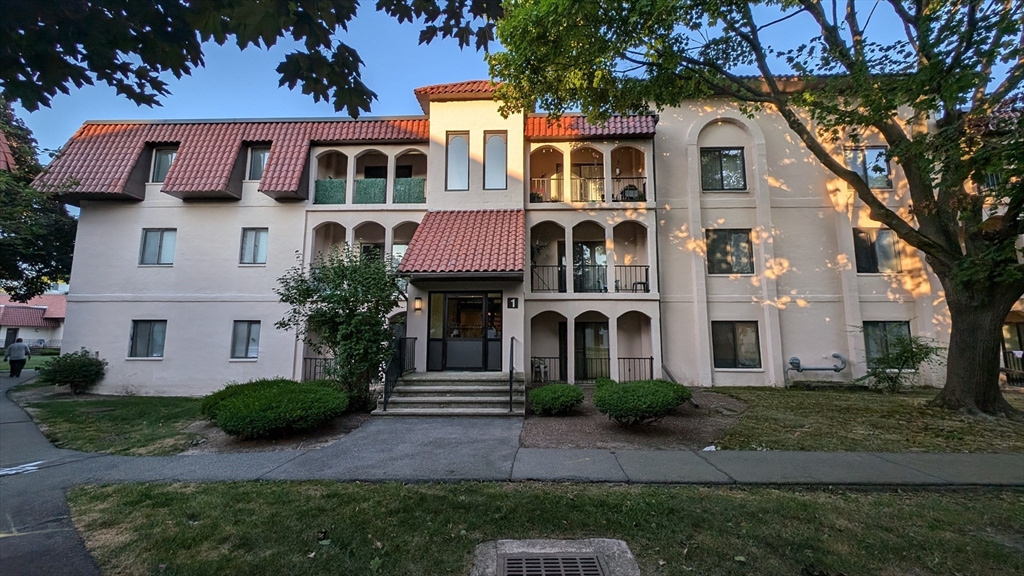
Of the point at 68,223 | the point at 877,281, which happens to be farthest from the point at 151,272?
the point at 877,281

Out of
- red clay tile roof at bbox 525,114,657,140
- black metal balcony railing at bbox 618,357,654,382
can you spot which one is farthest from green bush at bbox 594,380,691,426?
red clay tile roof at bbox 525,114,657,140

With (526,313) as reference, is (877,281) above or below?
above

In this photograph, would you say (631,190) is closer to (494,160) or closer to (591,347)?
(494,160)

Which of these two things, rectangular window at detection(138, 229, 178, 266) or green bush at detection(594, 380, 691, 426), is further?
rectangular window at detection(138, 229, 178, 266)

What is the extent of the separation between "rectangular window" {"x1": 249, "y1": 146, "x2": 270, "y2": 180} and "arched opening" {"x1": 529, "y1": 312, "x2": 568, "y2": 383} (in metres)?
11.0

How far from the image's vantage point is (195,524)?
3.96m

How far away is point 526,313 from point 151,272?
A: 13.0 m

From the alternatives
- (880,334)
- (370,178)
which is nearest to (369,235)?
(370,178)

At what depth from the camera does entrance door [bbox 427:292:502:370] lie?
12555 mm

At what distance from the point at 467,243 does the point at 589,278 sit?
4.95m

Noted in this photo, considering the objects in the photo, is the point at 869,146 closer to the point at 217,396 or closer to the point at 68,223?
the point at 217,396

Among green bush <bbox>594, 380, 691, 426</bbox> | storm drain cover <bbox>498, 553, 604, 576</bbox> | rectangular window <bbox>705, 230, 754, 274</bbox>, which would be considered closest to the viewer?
storm drain cover <bbox>498, 553, 604, 576</bbox>

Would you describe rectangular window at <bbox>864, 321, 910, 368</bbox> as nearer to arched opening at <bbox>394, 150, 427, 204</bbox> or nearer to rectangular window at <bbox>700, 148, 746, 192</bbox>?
rectangular window at <bbox>700, 148, 746, 192</bbox>

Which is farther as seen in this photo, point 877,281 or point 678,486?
point 877,281
